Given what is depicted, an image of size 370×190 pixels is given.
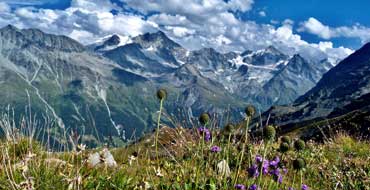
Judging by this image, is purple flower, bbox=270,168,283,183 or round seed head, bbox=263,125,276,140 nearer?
round seed head, bbox=263,125,276,140

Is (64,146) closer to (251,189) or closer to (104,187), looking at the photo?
(104,187)

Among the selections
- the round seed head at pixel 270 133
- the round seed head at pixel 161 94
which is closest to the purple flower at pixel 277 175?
the round seed head at pixel 270 133

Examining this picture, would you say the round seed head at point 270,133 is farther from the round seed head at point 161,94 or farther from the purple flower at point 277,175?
the round seed head at point 161,94

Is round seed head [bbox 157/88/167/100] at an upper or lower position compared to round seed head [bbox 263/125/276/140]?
lower

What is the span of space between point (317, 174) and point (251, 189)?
4.63m

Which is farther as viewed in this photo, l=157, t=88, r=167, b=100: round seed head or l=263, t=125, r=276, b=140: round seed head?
l=157, t=88, r=167, b=100: round seed head

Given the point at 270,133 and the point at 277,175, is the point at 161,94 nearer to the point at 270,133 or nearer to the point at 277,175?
the point at 277,175

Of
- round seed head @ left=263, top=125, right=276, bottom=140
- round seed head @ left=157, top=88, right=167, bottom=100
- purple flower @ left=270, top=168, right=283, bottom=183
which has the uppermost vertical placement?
round seed head @ left=263, top=125, right=276, bottom=140

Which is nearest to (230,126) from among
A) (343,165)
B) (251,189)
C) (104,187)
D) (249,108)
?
(249,108)

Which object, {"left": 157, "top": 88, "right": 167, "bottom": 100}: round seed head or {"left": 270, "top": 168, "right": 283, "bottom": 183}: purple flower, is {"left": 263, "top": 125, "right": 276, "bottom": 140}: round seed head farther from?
{"left": 157, "top": 88, "right": 167, "bottom": 100}: round seed head

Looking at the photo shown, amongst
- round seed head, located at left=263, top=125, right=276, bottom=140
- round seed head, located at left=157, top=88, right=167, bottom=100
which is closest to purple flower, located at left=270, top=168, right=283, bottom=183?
round seed head, located at left=263, top=125, right=276, bottom=140

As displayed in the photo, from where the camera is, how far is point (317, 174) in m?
9.87

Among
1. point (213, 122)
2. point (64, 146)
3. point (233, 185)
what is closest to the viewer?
point (233, 185)

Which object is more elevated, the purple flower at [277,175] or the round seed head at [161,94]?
the round seed head at [161,94]
